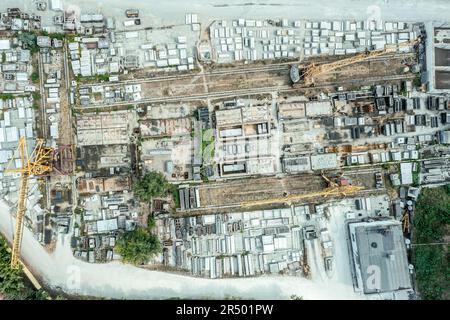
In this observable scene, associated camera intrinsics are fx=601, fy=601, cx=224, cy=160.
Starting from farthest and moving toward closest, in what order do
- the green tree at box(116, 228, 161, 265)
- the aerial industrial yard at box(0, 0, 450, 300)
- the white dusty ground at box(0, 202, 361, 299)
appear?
1. the aerial industrial yard at box(0, 0, 450, 300)
2. the white dusty ground at box(0, 202, 361, 299)
3. the green tree at box(116, 228, 161, 265)

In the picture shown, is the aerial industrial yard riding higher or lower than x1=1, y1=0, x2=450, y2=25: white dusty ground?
lower

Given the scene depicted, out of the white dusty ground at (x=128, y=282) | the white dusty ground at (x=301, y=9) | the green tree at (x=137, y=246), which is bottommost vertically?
the white dusty ground at (x=128, y=282)

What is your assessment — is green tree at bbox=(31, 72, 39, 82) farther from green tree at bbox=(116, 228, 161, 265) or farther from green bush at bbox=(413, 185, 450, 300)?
green bush at bbox=(413, 185, 450, 300)

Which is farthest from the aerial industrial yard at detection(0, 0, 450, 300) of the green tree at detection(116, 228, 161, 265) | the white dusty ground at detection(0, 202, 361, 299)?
the green tree at detection(116, 228, 161, 265)

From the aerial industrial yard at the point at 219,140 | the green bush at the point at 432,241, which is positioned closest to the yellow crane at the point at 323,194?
the aerial industrial yard at the point at 219,140

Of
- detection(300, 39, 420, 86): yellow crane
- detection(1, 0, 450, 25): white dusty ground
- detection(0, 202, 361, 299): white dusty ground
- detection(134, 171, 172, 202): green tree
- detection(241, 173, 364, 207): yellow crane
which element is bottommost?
detection(0, 202, 361, 299): white dusty ground

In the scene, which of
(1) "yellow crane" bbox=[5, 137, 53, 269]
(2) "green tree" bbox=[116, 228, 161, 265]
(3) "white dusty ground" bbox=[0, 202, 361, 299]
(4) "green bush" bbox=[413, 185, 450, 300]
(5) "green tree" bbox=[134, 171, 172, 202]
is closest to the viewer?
(2) "green tree" bbox=[116, 228, 161, 265]

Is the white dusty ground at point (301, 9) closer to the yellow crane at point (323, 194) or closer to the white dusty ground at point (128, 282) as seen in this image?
the yellow crane at point (323, 194)

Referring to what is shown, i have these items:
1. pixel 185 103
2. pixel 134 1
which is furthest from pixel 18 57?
pixel 185 103
